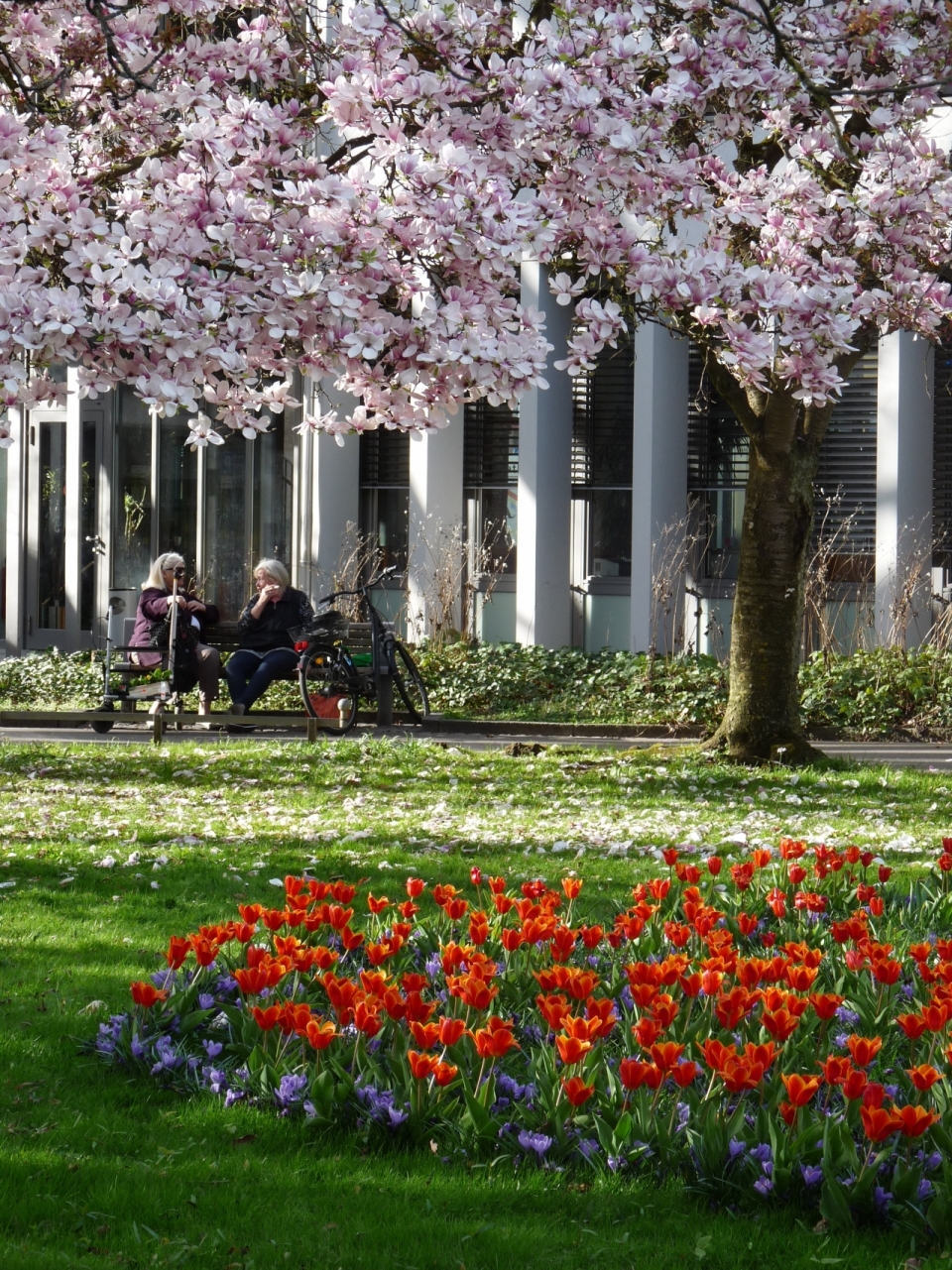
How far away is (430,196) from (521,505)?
41.0 ft

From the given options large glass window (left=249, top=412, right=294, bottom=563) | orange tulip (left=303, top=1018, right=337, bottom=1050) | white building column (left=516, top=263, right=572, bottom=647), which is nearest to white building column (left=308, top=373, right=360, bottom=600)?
large glass window (left=249, top=412, right=294, bottom=563)

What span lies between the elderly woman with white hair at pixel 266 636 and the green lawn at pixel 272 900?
2.85 metres

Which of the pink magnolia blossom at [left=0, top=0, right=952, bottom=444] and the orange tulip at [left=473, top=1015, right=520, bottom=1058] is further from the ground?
the pink magnolia blossom at [left=0, top=0, right=952, bottom=444]

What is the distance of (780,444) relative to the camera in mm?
10422

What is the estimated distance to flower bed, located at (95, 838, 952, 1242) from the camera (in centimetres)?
305

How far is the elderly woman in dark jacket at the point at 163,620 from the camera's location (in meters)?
14.1

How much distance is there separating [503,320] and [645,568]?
11.5 metres

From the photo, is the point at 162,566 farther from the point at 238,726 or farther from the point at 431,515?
the point at 431,515

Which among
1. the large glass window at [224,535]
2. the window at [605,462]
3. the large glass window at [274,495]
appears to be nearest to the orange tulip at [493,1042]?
the window at [605,462]

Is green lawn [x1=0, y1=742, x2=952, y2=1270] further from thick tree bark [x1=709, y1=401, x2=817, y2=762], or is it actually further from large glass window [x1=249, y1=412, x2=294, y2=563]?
large glass window [x1=249, y1=412, x2=294, y2=563]

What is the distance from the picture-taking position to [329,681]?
556 inches

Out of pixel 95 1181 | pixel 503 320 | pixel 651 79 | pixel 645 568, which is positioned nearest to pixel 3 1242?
pixel 95 1181

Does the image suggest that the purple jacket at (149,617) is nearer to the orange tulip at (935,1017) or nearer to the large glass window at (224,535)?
the large glass window at (224,535)

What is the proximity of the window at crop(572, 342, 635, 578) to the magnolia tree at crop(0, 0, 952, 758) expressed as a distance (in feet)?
33.8
